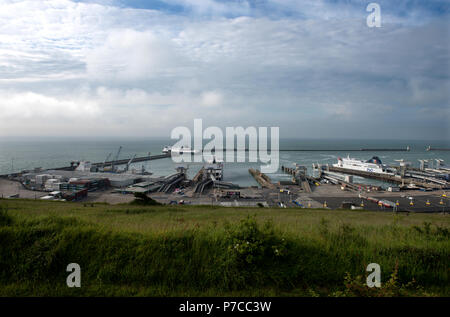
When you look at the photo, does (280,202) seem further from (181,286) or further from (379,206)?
(181,286)

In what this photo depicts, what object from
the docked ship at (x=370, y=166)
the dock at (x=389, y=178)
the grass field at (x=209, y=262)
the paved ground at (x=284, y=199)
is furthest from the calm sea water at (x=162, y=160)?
the grass field at (x=209, y=262)

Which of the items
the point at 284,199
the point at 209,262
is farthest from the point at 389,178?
the point at 209,262

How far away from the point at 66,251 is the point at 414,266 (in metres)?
5.65

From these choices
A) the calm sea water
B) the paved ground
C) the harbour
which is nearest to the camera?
the paved ground

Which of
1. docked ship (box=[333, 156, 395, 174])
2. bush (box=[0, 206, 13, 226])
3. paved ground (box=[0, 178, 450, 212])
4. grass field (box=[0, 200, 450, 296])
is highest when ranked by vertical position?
bush (box=[0, 206, 13, 226])

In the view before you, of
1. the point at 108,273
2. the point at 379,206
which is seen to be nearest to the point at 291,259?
the point at 108,273

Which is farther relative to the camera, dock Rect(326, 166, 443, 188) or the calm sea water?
the calm sea water

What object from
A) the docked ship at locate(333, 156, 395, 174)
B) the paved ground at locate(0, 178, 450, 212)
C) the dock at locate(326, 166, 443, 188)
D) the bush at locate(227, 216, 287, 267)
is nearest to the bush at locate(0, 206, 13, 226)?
the bush at locate(227, 216, 287, 267)

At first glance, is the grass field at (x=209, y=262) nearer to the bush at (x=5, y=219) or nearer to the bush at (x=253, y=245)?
the bush at (x=253, y=245)

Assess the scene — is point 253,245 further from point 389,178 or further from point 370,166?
point 370,166

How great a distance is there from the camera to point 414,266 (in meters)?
3.64

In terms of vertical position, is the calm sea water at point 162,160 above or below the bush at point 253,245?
below

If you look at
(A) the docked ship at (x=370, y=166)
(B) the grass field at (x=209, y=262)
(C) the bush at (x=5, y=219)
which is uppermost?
(C) the bush at (x=5, y=219)

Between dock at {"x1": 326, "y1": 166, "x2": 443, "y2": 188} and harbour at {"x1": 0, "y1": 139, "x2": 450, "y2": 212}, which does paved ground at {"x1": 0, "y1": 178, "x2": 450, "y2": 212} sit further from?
dock at {"x1": 326, "y1": 166, "x2": 443, "y2": 188}
